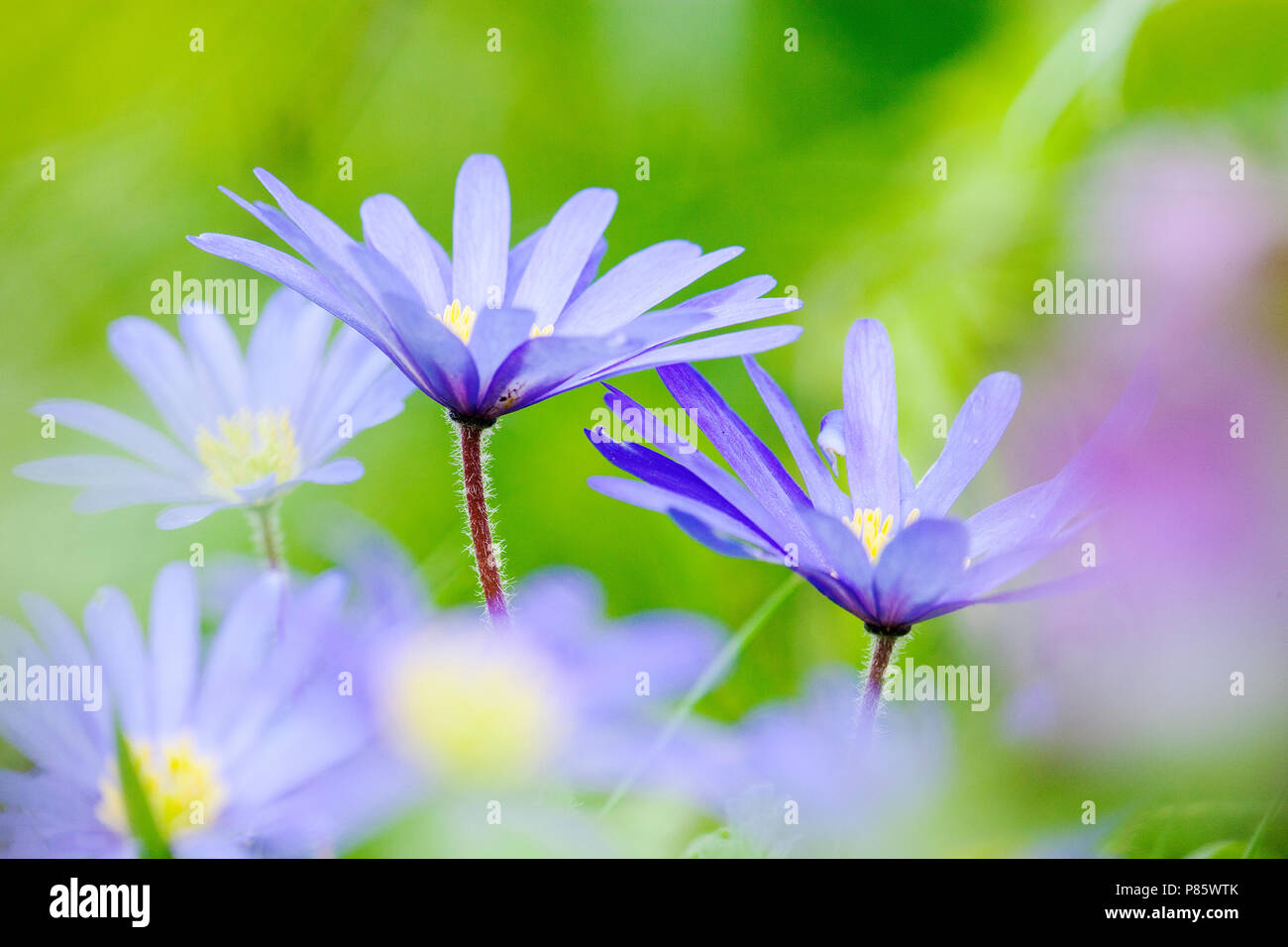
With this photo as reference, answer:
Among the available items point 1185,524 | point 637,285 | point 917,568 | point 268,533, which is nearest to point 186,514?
point 268,533

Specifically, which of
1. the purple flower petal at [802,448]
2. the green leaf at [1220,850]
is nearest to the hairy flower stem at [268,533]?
the purple flower petal at [802,448]

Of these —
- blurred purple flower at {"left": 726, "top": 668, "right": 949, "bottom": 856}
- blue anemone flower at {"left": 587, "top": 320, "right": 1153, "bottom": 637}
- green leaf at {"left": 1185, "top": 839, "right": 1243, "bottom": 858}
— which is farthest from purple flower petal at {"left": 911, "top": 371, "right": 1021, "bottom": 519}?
green leaf at {"left": 1185, "top": 839, "right": 1243, "bottom": 858}

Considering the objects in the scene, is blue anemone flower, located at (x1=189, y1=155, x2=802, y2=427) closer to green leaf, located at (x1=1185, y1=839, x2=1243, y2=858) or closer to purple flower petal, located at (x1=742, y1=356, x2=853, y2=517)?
purple flower petal, located at (x1=742, y1=356, x2=853, y2=517)

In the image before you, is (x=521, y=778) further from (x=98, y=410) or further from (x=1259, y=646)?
(x=1259, y=646)

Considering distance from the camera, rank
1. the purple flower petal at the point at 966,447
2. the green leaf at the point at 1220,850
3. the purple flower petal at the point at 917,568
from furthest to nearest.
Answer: the green leaf at the point at 1220,850 < the purple flower petal at the point at 966,447 < the purple flower petal at the point at 917,568

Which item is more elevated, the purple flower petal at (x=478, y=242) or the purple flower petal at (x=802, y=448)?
the purple flower petal at (x=478, y=242)

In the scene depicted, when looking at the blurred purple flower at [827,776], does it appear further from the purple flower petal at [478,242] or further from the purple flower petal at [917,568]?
the purple flower petal at [478,242]

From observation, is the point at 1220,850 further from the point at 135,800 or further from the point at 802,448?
the point at 135,800
